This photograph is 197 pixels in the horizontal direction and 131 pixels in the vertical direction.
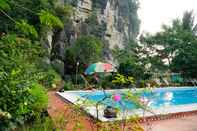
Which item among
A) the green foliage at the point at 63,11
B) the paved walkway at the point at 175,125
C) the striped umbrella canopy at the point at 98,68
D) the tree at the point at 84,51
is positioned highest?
the green foliage at the point at 63,11

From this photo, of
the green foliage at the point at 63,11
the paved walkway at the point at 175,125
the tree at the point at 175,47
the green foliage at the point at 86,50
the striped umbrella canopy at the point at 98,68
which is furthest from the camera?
the tree at the point at 175,47

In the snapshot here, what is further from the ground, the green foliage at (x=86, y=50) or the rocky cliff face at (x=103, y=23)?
the rocky cliff face at (x=103, y=23)

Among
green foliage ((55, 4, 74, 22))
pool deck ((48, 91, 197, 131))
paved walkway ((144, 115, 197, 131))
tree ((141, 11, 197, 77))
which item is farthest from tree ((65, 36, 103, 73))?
paved walkway ((144, 115, 197, 131))

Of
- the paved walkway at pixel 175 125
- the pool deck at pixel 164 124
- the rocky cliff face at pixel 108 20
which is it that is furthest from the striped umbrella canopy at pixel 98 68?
the paved walkway at pixel 175 125

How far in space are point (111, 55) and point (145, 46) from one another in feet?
15.5

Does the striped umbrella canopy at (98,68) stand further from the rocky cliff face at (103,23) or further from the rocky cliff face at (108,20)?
the rocky cliff face at (108,20)

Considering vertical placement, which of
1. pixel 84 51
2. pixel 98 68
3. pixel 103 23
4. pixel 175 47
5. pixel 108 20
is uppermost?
pixel 108 20

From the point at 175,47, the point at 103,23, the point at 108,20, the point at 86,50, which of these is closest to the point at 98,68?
the point at 86,50

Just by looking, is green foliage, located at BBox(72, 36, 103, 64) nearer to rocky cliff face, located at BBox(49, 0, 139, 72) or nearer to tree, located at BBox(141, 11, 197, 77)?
rocky cliff face, located at BBox(49, 0, 139, 72)

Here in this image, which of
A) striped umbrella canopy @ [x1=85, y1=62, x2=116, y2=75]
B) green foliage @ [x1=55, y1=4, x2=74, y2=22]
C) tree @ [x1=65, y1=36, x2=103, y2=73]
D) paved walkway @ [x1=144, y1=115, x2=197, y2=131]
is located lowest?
paved walkway @ [x1=144, y1=115, x2=197, y2=131]

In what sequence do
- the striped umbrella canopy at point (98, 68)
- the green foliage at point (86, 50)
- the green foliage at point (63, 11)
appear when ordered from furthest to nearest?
the green foliage at point (86, 50)
the green foliage at point (63, 11)
the striped umbrella canopy at point (98, 68)

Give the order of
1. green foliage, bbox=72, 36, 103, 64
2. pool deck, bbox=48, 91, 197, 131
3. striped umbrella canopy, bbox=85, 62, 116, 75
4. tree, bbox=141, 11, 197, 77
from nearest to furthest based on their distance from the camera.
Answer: pool deck, bbox=48, 91, 197, 131, striped umbrella canopy, bbox=85, 62, 116, 75, green foliage, bbox=72, 36, 103, 64, tree, bbox=141, 11, 197, 77

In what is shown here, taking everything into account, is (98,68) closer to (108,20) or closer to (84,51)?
(84,51)

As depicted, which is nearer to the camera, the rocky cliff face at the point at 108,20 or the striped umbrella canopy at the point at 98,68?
the striped umbrella canopy at the point at 98,68
